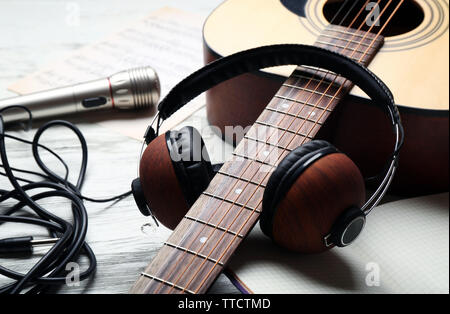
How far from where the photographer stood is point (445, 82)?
68 cm

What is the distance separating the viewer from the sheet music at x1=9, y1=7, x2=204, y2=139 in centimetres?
90

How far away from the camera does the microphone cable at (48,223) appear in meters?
0.59

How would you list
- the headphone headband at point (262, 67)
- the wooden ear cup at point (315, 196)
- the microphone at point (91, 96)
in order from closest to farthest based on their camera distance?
1. the wooden ear cup at point (315, 196)
2. the headphone headband at point (262, 67)
3. the microphone at point (91, 96)

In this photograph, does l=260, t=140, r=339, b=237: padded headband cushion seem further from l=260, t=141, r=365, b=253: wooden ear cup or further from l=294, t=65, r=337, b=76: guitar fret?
l=294, t=65, r=337, b=76: guitar fret

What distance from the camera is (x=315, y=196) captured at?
50 cm

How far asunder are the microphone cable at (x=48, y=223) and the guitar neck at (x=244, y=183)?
151mm

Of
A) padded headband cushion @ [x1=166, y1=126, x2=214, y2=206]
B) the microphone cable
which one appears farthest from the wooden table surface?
padded headband cushion @ [x1=166, y1=126, x2=214, y2=206]

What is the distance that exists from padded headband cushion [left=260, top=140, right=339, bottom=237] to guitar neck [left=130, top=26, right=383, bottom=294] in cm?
4

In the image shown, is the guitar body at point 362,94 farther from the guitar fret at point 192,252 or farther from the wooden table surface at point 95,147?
the guitar fret at point 192,252

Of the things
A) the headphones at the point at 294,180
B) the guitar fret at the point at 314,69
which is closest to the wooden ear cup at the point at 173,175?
the headphones at the point at 294,180

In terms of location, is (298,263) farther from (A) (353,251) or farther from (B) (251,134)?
(B) (251,134)

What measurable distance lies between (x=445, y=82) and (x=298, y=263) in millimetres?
319

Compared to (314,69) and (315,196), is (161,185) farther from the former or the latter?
(314,69)

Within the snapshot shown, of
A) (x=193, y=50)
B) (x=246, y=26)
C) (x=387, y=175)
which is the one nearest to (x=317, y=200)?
(x=387, y=175)
